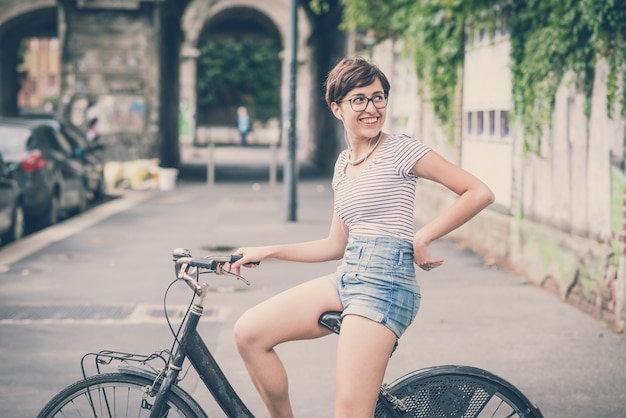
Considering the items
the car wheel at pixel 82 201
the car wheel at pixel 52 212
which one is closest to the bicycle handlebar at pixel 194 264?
the car wheel at pixel 52 212

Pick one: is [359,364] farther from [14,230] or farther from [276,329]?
[14,230]

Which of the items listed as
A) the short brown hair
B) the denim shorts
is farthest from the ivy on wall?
the denim shorts

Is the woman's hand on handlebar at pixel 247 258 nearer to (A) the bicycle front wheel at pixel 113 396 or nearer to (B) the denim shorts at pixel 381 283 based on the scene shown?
(B) the denim shorts at pixel 381 283

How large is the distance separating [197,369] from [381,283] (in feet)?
2.25

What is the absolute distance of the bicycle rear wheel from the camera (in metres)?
3.55

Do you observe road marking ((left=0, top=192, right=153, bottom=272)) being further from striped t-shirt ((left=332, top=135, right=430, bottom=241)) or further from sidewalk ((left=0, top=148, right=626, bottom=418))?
striped t-shirt ((left=332, top=135, right=430, bottom=241))

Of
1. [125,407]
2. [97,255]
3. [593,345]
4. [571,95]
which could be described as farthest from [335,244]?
[97,255]

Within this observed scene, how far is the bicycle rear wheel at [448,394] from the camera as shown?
3553mm

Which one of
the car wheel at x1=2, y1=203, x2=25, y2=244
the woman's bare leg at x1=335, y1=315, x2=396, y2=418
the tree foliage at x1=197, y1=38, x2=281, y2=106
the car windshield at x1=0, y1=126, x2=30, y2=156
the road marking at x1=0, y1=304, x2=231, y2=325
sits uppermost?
the tree foliage at x1=197, y1=38, x2=281, y2=106

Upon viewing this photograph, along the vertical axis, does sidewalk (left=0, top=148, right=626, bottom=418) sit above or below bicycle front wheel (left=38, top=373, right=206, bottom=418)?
below

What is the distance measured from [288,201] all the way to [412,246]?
11561 mm

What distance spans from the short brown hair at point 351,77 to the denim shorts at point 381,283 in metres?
0.51

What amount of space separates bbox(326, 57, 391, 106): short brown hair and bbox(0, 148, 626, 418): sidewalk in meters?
2.31

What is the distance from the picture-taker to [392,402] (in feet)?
11.6
